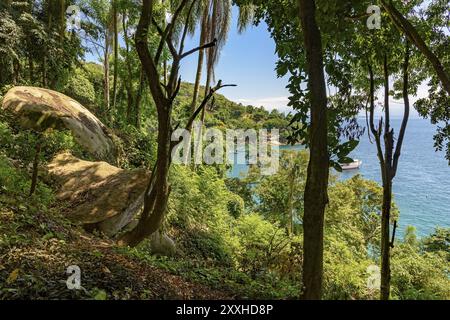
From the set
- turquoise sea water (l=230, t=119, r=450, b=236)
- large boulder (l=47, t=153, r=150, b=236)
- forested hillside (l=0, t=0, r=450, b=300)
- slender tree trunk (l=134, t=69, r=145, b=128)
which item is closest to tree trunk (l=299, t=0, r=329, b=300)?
forested hillside (l=0, t=0, r=450, b=300)

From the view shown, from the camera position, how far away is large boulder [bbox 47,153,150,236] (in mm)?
5809

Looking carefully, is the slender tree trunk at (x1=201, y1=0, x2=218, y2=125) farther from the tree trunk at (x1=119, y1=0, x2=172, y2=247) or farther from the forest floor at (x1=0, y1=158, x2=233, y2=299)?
the forest floor at (x1=0, y1=158, x2=233, y2=299)

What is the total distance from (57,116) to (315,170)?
23.9 ft

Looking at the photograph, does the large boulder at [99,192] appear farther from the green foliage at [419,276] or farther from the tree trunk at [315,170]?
the green foliage at [419,276]

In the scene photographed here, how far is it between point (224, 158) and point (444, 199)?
3542cm

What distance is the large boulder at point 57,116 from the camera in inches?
306

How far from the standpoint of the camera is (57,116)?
26.8 feet

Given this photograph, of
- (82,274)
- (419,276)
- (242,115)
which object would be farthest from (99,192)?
(242,115)

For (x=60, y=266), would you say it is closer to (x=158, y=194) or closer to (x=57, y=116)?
(x=158, y=194)

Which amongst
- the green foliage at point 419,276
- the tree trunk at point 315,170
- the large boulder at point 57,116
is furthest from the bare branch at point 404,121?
the large boulder at point 57,116

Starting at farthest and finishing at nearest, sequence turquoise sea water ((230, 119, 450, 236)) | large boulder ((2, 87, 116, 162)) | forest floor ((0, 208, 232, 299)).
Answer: turquoise sea water ((230, 119, 450, 236))
large boulder ((2, 87, 116, 162))
forest floor ((0, 208, 232, 299))
